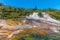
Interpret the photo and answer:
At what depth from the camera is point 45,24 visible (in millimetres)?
10734

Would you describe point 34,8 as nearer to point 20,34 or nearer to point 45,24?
point 45,24

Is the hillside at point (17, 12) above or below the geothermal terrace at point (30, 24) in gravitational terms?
above

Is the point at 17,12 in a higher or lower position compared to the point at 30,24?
higher

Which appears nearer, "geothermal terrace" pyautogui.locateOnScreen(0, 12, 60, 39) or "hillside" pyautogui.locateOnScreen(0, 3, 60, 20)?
"geothermal terrace" pyautogui.locateOnScreen(0, 12, 60, 39)

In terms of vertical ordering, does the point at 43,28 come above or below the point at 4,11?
below

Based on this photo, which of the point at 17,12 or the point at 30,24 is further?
the point at 17,12

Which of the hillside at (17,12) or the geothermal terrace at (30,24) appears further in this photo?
the hillside at (17,12)

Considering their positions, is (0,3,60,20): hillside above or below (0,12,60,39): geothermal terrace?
above

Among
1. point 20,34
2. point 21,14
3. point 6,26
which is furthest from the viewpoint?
point 21,14

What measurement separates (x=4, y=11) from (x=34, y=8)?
1.39 metres

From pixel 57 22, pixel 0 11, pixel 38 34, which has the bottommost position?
pixel 38 34

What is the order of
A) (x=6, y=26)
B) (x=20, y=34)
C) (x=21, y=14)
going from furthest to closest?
1. (x=21, y=14)
2. (x=6, y=26)
3. (x=20, y=34)

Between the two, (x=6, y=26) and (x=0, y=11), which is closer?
(x=6, y=26)

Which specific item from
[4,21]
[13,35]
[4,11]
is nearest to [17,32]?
[13,35]
